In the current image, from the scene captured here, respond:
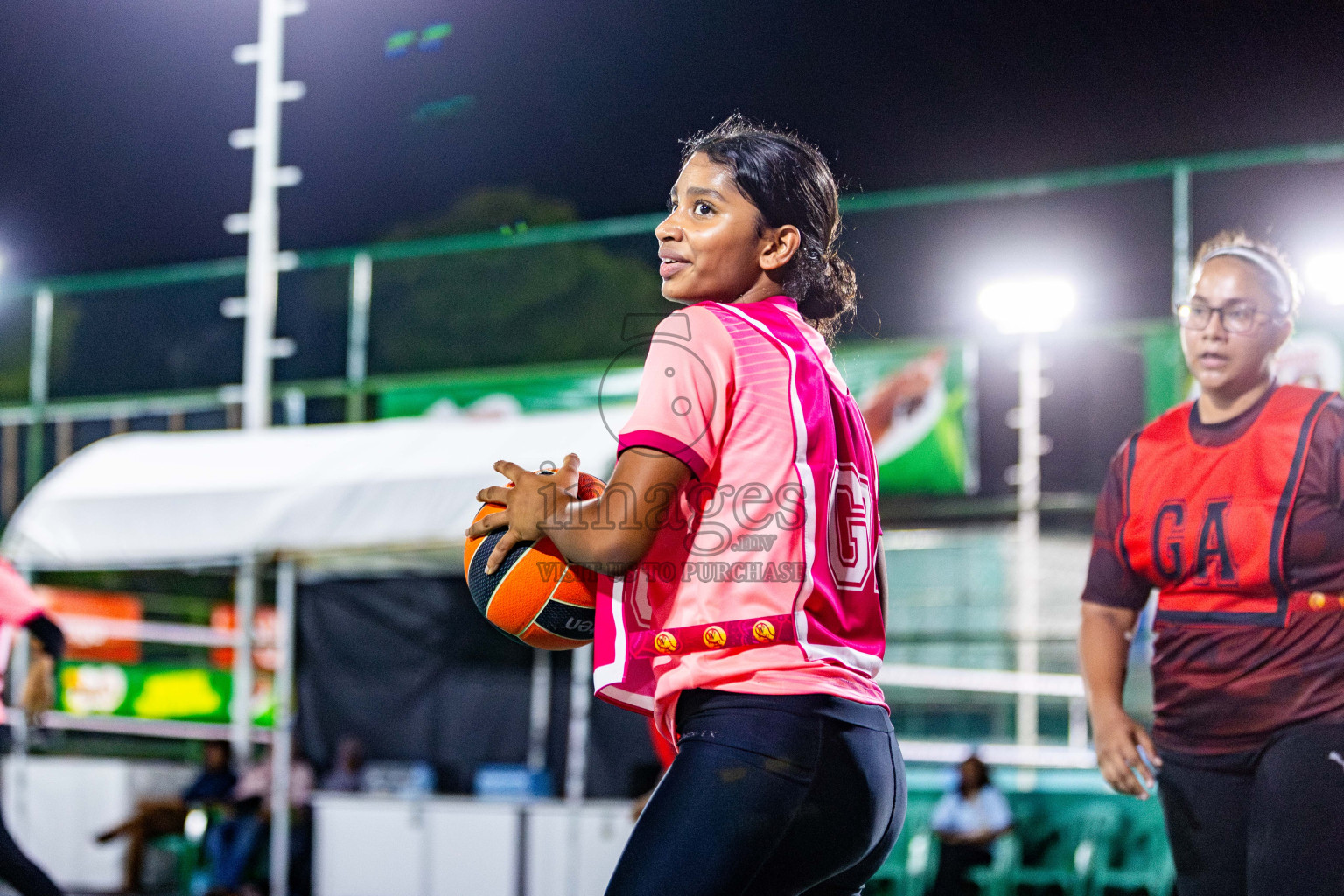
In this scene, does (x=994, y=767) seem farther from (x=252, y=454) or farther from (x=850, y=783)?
(x=850, y=783)

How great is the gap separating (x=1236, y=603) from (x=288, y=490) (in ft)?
19.2

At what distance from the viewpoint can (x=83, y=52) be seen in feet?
36.0

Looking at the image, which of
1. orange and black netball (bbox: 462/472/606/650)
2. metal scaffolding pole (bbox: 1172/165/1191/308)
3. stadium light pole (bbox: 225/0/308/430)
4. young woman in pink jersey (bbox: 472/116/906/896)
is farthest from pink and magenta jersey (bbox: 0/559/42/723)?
metal scaffolding pole (bbox: 1172/165/1191/308)

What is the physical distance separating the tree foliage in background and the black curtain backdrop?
1621 mm

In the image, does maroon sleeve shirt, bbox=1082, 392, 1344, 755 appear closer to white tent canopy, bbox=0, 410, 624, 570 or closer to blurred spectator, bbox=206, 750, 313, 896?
white tent canopy, bbox=0, 410, 624, 570

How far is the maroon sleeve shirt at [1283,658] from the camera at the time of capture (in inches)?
110

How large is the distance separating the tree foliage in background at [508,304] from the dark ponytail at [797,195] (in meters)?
5.87

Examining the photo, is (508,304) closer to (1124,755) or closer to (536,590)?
(1124,755)

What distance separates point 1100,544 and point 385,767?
22.4 feet

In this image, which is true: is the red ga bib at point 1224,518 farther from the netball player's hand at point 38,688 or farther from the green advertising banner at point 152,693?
the green advertising banner at point 152,693

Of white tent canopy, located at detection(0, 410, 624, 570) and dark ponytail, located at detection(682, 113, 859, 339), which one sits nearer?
dark ponytail, located at detection(682, 113, 859, 339)

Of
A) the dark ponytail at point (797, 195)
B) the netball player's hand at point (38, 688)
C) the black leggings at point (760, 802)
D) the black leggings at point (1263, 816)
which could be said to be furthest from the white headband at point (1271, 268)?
the netball player's hand at point (38, 688)

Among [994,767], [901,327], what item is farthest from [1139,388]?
[994,767]

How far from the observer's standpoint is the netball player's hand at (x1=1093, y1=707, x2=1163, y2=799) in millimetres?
2986
